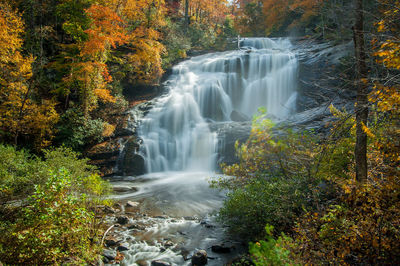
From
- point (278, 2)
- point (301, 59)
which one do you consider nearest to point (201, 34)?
point (278, 2)

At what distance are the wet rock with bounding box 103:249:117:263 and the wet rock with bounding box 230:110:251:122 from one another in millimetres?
13480

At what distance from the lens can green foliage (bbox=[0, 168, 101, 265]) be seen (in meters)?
3.52

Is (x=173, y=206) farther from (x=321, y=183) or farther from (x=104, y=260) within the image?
(x=321, y=183)

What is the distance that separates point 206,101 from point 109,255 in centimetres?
1440

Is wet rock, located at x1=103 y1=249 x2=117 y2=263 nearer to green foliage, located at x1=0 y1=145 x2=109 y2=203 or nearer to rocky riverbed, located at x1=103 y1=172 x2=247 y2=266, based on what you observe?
rocky riverbed, located at x1=103 y1=172 x2=247 y2=266

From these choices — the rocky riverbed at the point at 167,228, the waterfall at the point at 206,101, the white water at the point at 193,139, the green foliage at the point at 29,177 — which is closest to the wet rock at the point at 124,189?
Result: the rocky riverbed at the point at 167,228

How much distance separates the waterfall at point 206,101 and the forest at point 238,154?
237cm

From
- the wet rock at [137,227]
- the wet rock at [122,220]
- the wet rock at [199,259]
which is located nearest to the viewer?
the wet rock at [199,259]

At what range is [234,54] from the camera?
21906 millimetres

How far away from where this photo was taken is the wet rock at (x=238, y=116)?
→ 17391 millimetres

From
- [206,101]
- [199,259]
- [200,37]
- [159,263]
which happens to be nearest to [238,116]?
[206,101]

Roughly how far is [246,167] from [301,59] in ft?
47.9

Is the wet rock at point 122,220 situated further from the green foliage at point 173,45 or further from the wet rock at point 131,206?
the green foliage at point 173,45

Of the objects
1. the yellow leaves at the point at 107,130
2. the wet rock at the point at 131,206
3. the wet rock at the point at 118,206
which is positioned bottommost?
the wet rock at the point at 131,206
